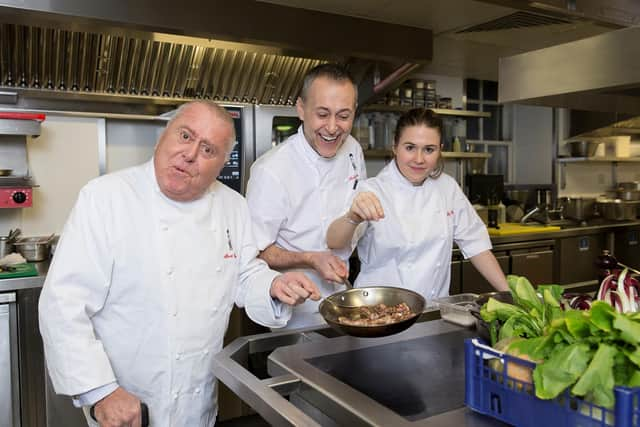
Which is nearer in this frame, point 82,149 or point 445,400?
point 445,400

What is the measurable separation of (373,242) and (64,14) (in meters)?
1.96

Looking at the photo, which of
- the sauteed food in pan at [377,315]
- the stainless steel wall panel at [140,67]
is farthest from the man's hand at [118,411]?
the stainless steel wall panel at [140,67]

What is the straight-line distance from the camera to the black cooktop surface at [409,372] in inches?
39.6

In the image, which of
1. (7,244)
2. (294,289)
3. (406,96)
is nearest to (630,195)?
(406,96)

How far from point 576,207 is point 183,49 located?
4331 mm

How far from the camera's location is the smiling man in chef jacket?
190 cm

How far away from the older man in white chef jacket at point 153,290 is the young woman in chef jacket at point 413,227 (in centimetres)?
53

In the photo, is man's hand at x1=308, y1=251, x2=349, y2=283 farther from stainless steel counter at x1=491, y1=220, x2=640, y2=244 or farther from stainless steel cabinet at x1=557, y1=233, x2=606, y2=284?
stainless steel cabinet at x1=557, y1=233, x2=606, y2=284

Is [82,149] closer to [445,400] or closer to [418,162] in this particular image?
[418,162]

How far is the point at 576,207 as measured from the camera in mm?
5602

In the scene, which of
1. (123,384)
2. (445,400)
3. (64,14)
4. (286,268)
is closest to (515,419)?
(445,400)

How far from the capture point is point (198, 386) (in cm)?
155

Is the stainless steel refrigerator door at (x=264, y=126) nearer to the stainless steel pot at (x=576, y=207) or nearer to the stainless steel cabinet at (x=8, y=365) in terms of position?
the stainless steel cabinet at (x=8, y=365)

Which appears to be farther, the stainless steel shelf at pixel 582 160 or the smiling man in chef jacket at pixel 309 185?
the stainless steel shelf at pixel 582 160
